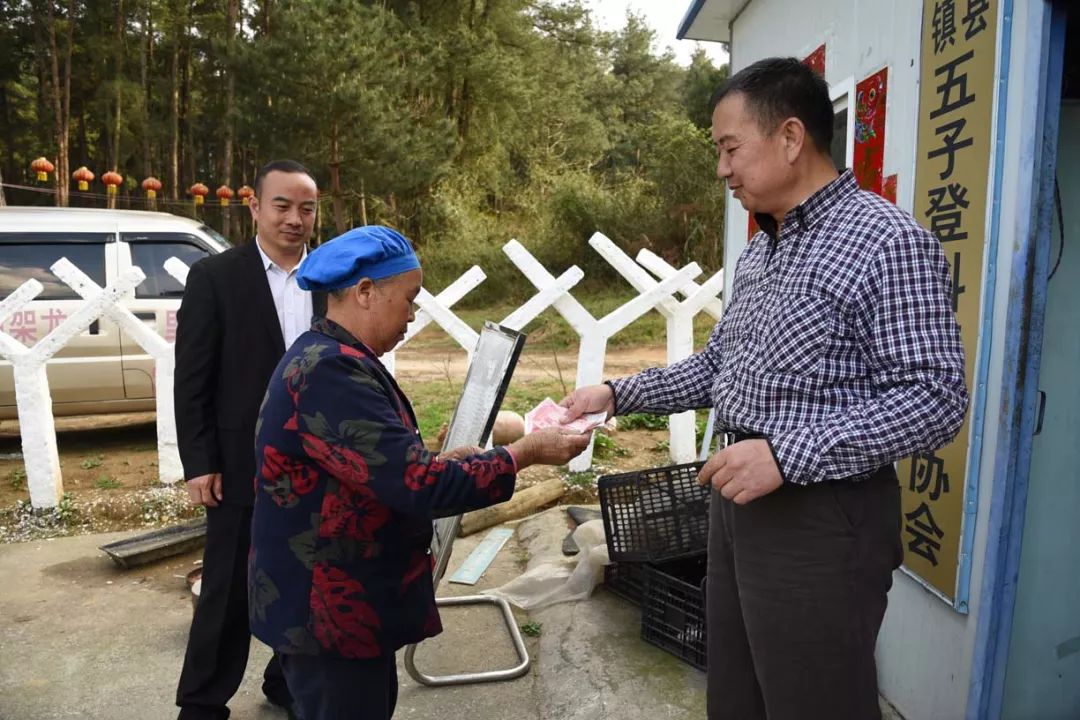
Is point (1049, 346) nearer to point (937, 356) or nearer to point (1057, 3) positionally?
point (1057, 3)

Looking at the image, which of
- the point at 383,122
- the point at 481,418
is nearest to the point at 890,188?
the point at 481,418

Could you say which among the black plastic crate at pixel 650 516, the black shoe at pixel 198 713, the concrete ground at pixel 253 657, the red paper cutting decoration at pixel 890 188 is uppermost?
the red paper cutting decoration at pixel 890 188

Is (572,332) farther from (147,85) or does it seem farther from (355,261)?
(147,85)

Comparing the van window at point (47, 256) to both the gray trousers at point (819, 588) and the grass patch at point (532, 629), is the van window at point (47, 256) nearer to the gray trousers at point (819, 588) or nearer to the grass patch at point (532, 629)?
the grass patch at point (532, 629)

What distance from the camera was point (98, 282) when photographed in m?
6.87

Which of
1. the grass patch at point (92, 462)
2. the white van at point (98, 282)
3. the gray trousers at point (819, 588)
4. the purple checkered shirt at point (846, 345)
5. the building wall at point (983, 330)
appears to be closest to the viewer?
the purple checkered shirt at point (846, 345)

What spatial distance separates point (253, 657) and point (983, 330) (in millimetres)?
2981

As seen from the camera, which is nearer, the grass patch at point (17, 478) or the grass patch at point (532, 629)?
the grass patch at point (532, 629)

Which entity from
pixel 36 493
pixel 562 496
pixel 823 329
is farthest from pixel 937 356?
pixel 36 493

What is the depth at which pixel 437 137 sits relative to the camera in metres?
19.2

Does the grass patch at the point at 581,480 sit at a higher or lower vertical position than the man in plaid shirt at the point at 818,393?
lower

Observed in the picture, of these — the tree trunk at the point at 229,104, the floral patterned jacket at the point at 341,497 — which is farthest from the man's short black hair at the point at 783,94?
the tree trunk at the point at 229,104

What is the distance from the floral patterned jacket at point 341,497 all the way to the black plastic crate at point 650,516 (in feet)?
5.36

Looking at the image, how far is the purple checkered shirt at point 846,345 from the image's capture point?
150 centimetres
